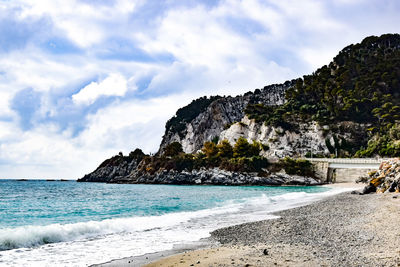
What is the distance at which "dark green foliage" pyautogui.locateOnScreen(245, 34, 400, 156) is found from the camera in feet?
275

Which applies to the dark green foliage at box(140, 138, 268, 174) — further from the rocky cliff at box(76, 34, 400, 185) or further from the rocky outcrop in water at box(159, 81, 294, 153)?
the rocky outcrop in water at box(159, 81, 294, 153)

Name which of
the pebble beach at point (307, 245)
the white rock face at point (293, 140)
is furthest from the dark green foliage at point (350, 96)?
the pebble beach at point (307, 245)

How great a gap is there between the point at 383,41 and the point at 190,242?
5721 inches

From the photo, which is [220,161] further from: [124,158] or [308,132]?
[124,158]

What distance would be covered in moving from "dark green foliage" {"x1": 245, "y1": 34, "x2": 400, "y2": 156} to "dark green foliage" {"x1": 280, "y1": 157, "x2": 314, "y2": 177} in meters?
14.8

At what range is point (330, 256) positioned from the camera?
667 cm

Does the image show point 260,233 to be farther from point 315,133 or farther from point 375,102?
point 375,102

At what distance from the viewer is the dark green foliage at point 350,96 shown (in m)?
83.8

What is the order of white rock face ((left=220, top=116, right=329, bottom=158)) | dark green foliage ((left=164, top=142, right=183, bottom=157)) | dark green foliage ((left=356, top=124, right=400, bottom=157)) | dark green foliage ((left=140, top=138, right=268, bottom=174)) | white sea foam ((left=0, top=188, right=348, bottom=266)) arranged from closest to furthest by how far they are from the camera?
white sea foam ((left=0, top=188, right=348, bottom=266)) → dark green foliage ((left=356, top=124, right=400, bottom=157)) → dark green foliage ((left=140, top=138, right=268, bottom=174)) → white rock face ((left=220, top=116, right=329, bottom=158)) → dark green foliage ((left=164, top=142, right=183, bottom=157))

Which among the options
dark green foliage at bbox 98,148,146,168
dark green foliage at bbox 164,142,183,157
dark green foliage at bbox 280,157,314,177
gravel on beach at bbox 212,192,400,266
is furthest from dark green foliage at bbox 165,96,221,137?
gravel on beach at bbox 212,192,400,266

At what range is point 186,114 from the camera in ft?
523

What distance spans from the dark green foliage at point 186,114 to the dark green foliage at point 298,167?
3116 inches

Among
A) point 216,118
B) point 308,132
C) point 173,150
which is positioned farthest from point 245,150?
point 216,118

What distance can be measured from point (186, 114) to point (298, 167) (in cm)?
9715
